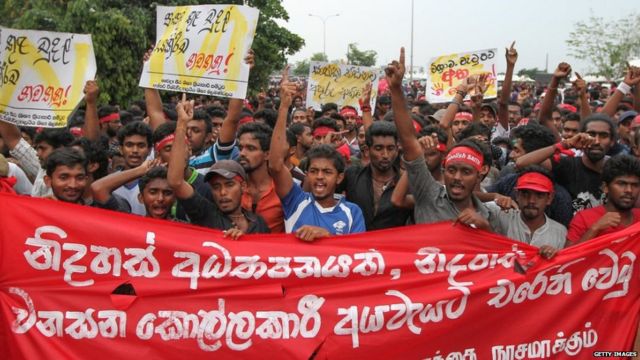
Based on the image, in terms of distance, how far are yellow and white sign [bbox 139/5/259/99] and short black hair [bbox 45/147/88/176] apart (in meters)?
1.83

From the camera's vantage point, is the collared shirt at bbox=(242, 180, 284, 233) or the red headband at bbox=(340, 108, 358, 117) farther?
the red headband at bbox=(340, 108, 358, 117)

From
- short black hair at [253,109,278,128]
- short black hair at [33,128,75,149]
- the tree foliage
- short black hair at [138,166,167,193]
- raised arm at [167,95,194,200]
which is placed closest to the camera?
raised arm at [167,95,194,200]

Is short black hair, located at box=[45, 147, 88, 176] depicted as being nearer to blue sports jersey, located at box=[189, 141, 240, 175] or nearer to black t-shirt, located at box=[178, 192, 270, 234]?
black t-shirt, located at box=[178, 192, 270, 234]

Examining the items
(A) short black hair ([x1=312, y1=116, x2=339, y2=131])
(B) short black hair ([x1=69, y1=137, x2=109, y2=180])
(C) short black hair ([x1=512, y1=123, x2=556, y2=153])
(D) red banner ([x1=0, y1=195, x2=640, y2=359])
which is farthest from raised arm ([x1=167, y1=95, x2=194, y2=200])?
(A) short black hair ([x1=312, y1=116, x2=339, y2=131])

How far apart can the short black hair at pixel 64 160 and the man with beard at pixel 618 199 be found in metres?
3.08

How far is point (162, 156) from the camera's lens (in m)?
5.65

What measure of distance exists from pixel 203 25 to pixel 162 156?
149 cm

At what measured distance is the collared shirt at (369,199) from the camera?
4.98 m

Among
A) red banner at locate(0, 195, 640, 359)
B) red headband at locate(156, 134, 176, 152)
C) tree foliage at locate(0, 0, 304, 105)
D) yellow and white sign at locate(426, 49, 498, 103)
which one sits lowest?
red banner at locate(0, 195, 640, 359)

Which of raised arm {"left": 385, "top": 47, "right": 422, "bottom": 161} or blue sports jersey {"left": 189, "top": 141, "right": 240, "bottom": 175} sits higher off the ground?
raised arm {"left": 385, "top": 47, "right": 422, "bottom": 161}

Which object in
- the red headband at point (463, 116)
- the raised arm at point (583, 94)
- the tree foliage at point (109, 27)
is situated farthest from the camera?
the tree foliage at point (109, 27)

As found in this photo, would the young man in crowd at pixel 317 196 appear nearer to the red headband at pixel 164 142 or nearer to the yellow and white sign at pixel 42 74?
the red headband at pixel 164 142

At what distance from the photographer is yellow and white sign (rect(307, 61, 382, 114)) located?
10352 millimetres

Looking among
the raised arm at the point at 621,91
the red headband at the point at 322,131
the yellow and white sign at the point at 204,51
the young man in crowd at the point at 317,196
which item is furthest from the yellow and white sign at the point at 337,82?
the young man in crowd at the point at 317,196
